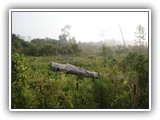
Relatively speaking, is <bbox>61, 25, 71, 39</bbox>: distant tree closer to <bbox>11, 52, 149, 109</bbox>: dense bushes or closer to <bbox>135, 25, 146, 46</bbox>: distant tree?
<bbox>11, 52, 149, 109</bbox>: dense bushes

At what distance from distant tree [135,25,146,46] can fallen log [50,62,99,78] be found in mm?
384

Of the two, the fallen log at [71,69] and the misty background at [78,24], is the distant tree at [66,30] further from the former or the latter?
the fallen log at [71,69]

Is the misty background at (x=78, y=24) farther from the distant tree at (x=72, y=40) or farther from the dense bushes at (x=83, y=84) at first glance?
the dense bushes at (x=83, y=84)

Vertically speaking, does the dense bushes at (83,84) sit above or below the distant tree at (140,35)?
below

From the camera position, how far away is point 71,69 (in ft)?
9.11

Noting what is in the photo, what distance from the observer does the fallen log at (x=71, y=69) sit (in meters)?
2.77

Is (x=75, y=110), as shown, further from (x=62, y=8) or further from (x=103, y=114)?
(x=62, y=8)

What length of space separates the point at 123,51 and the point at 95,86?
329 millimetres

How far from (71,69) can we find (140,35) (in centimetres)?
56

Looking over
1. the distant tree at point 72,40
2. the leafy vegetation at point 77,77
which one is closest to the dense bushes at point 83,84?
the leafy vegetation at point 77,77

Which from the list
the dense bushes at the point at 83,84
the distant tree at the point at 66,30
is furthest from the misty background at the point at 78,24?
the dense bushes at the point at 83,84

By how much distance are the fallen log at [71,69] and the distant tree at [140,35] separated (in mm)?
384

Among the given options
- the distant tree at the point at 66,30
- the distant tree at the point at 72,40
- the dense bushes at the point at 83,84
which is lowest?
the dense bushes at the point at 83,84

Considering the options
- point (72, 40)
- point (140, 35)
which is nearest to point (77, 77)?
point (72, 40)
